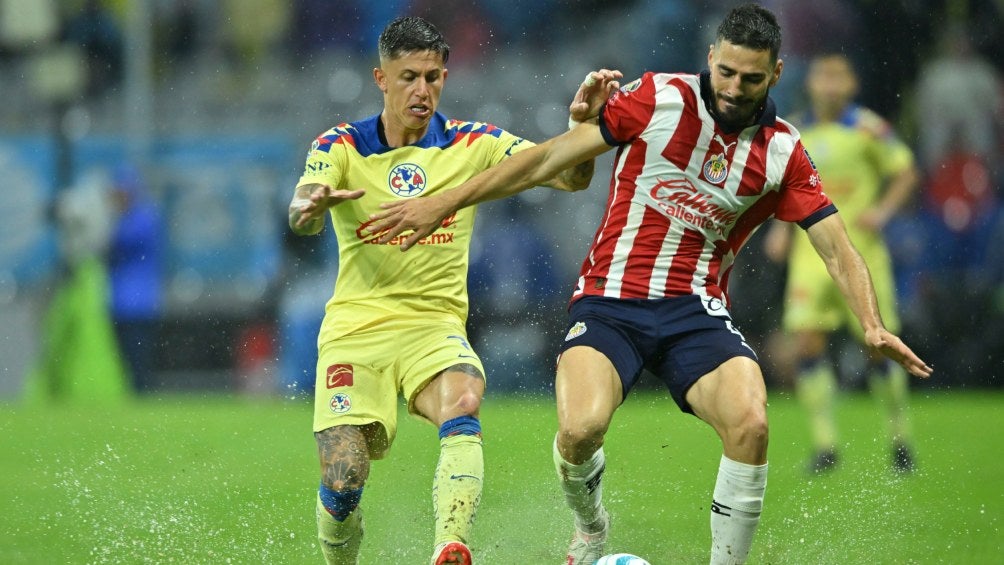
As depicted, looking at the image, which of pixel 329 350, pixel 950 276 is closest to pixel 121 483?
pixel 329 350

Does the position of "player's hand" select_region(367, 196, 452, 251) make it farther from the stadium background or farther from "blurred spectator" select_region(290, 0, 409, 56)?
"blurred spectator" select_region(290, 0, 409, 56)

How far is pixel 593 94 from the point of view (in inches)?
200

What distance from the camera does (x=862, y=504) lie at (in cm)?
703

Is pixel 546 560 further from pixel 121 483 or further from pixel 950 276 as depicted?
pixel 950 276

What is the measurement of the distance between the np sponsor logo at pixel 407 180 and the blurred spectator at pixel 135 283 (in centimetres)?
785

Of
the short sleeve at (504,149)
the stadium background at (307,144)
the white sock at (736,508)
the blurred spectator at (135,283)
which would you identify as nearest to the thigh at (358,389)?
the short sleeve at (504,149)

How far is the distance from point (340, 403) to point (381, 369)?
23cm

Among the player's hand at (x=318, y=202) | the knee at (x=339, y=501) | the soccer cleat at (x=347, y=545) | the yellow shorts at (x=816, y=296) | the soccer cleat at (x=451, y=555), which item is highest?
the player's hand at (x=318, y=202)

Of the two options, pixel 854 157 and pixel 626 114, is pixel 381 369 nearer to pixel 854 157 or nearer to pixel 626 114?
pixel 626 114

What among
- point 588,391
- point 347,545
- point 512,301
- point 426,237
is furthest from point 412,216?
point 512,301

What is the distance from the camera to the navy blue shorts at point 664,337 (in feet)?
16.2

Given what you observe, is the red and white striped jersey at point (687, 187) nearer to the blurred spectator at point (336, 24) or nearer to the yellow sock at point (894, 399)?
the yellow sock at point (894, 399)

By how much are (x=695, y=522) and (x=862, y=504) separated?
3.35ft

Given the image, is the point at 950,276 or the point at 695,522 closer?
the point at 695,522
